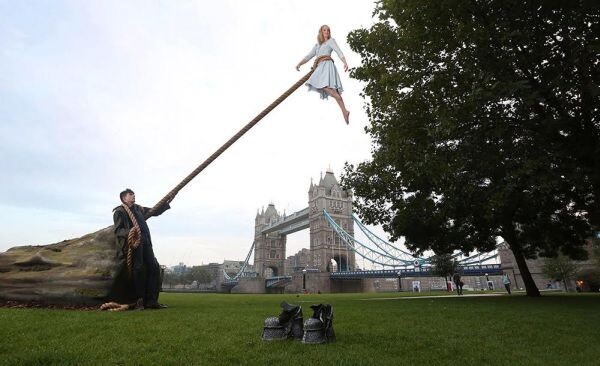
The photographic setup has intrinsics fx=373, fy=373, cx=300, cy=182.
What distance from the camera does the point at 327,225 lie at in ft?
353

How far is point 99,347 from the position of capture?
4.96 meters

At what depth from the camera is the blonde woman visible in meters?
6.49

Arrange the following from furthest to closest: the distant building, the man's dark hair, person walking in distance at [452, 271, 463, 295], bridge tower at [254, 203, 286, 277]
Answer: the distant building
bridge tower at [254, 203, 286, 277]
person walking in distance at [452, 271, 463, 295]
the man's dark hair

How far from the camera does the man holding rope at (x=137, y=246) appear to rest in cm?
1033

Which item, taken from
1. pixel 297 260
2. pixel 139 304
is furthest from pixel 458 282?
pixel 297 260

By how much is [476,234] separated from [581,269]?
28.1 meters

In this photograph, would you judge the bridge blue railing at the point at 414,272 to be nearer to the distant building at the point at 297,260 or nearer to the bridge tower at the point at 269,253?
the bridge tower at the point at 269,253

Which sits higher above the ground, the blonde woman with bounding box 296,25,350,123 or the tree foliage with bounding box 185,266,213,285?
the tree foliage with bounding box 185,266,213,285

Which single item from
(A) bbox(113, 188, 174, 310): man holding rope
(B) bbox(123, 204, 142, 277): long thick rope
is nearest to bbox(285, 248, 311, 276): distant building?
(A) bbox(113, 188, 174, 310): man holding rope

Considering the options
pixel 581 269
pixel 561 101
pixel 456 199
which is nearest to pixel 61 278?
pixel 456 199

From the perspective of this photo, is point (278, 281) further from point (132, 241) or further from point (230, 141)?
point (230, 141)

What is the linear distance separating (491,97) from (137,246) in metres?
11.0

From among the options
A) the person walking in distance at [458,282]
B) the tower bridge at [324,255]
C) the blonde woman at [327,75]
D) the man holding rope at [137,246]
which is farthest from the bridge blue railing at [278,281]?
the blonde woman at [327,75]

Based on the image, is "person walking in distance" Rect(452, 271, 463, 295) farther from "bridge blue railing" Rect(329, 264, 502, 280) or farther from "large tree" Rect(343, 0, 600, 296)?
"bridge blue railing" Rect(329, 264, 502, 280)
